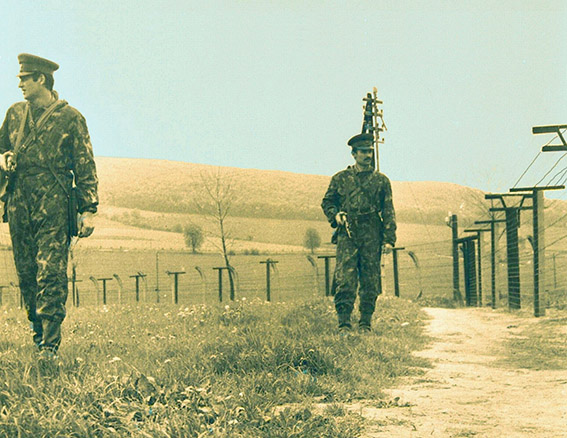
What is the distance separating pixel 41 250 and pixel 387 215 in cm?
378

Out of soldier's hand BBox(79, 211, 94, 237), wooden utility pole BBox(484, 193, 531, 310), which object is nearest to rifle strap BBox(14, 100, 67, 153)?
soldier's hand BBox(79, 211, 94, 237)

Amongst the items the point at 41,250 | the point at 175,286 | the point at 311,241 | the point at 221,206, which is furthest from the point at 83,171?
the point at 311,241

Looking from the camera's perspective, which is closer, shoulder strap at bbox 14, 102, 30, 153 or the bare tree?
shoulder strap at bbox 14, 102, 30, 153

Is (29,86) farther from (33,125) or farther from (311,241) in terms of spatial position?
(311,241)

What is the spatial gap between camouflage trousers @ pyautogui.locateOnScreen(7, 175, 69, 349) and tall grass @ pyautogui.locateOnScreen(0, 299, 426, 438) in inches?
10.5

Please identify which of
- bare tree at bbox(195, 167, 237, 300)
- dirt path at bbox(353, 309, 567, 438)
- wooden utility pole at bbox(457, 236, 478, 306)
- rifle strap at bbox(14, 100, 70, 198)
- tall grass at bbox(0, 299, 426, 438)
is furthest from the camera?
bare tree at bbox(195, 167, 237, 300)

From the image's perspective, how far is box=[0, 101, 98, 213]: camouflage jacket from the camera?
5.35 meters

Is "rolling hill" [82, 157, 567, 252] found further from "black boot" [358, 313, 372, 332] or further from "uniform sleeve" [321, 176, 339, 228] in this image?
"black boot" [358, 313, 372, 332]

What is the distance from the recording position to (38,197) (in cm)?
530

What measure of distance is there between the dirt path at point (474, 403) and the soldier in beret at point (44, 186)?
2.59 meters

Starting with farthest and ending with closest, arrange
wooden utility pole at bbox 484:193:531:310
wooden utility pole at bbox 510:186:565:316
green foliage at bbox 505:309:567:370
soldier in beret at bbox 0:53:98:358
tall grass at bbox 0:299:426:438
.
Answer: wooden utility pole at bbox 484:193:531:310 → wooden utility pole at bbox 510:186:565:316 → green foliage at bbox 505:309:567:370 → soldier in beret at bbox 0:53:98:358 → tall grass at bbox 0:299:426:438

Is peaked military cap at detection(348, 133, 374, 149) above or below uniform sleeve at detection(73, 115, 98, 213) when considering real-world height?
above

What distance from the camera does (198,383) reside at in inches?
153

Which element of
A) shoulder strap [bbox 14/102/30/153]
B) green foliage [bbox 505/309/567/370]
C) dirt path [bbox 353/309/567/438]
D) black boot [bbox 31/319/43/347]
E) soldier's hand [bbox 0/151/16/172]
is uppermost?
shoulder strap [bbox 14/102/30/153]
